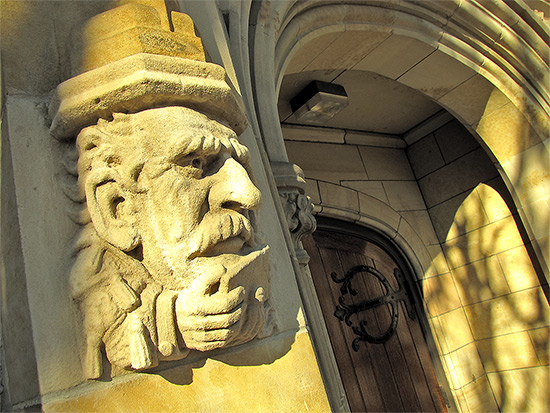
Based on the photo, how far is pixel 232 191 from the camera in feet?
2.76

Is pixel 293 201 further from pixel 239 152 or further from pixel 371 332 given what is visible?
pixel 371 332

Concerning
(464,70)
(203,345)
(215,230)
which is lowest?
(203,345)

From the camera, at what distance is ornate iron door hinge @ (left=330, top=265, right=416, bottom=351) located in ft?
8.10

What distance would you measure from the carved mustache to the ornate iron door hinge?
1.71 m

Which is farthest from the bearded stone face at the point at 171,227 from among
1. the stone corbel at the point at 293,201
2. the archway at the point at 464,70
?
the archway at the point at 464,70

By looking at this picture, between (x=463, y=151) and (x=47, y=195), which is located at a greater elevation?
(x=463, y=151)

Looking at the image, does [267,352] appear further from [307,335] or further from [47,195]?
[47,195]

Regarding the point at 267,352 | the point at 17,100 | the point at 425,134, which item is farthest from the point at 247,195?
the point at 425,134

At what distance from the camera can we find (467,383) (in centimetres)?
277

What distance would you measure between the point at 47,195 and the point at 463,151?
113 inches

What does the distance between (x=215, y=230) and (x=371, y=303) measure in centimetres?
198

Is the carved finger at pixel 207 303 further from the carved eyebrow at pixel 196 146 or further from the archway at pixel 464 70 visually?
the archway at pixel 464 70

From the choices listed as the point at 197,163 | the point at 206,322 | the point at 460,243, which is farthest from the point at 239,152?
the point at 460,243

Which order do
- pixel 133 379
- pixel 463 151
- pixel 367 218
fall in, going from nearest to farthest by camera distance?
pixel 133 379 → pixel 367 218 → pixel 463 151
